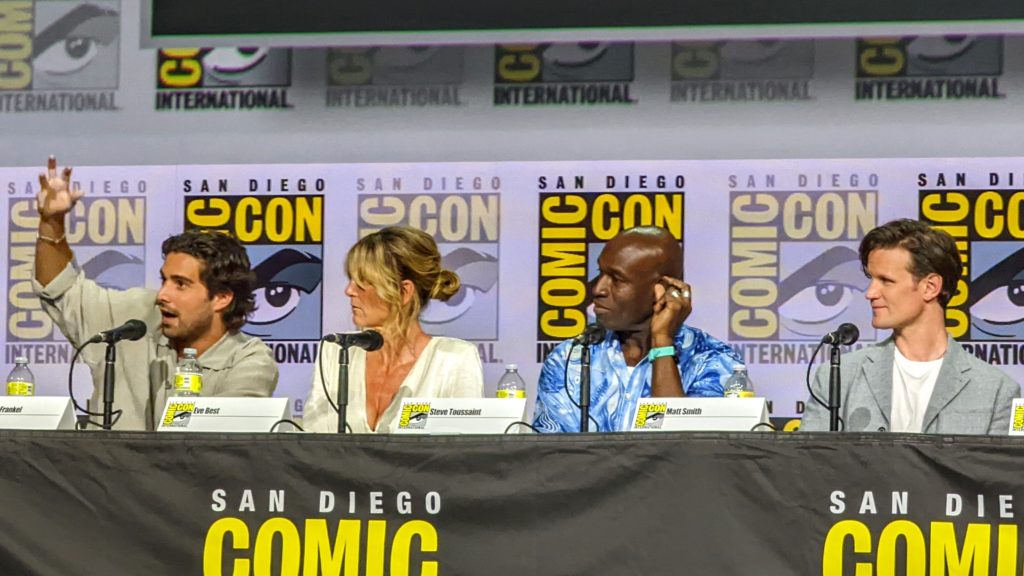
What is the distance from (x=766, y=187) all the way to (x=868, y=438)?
7.08ft

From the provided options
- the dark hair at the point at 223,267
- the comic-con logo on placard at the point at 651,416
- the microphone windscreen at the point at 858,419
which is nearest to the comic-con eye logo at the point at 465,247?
the dark hair at the point at 223,267

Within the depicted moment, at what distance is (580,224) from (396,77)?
815 millimetres

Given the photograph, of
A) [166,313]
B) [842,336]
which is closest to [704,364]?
[842,336]

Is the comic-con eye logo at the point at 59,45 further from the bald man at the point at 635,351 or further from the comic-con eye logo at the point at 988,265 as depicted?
the comic-con eye logo at the point at 988,265

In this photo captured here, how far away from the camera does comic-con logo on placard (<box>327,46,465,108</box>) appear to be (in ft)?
17.3

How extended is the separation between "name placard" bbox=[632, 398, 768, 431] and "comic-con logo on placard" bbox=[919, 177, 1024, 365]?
1855mm

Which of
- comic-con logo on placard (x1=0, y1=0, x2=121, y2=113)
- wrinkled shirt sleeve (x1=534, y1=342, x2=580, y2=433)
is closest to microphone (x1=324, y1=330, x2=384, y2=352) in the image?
wrinkled shirt sleeve (x1=534, y1=342, x2=580, y2=433)

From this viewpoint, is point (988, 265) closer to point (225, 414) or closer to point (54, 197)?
point (225, 414)

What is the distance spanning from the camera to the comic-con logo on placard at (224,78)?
211 inches

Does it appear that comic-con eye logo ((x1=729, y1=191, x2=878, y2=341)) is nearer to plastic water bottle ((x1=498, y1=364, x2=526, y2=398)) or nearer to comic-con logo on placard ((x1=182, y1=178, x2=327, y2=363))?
plastic water bottle ((x1=498, y1=364, x2=526, y2=398))

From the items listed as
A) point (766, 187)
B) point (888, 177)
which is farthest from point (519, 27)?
point (888, 177)

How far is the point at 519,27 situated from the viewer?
494 cm

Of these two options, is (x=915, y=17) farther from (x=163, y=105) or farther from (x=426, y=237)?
(x=163, y=105)

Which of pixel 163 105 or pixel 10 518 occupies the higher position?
pixel 163 105
